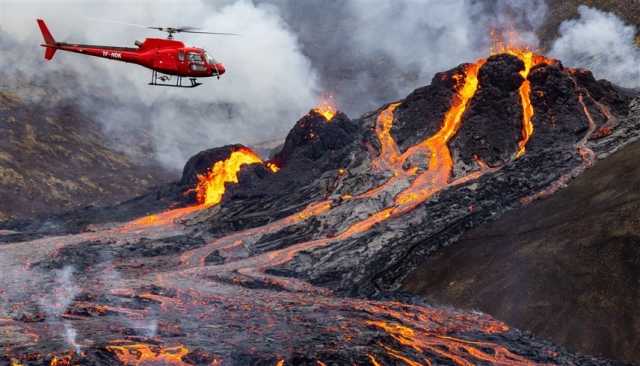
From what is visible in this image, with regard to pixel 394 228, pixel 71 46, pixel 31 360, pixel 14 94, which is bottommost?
pixel 31 360

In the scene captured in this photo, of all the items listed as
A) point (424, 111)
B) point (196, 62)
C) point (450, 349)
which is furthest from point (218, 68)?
point (424, 111)

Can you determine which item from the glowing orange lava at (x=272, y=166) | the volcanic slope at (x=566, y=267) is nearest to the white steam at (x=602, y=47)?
the glowing orange lava at (x=272, y=166)

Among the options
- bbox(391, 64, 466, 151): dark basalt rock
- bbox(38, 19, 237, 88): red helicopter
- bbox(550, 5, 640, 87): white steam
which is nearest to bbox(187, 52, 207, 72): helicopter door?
bbox(38, 19, 237, 88): red helicopter

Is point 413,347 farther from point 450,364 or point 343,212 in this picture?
point 343,212

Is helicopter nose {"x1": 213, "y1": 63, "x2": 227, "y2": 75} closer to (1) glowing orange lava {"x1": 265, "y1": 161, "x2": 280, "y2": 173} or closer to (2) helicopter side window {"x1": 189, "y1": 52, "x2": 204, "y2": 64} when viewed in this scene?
(2) helicopter side window {"x1": 189, "y1": 52, "x2": 204, "y2": 64}

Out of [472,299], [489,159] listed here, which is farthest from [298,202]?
[472,299]
